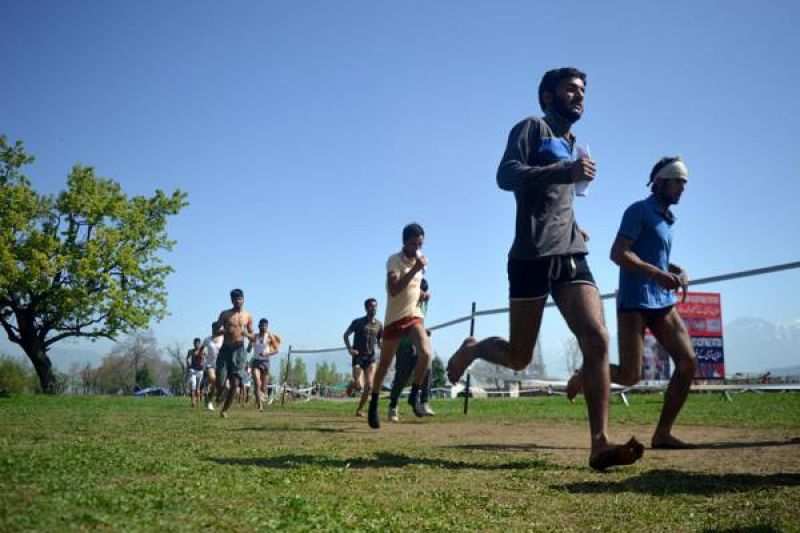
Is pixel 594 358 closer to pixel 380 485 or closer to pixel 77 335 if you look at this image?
pixel 380 485

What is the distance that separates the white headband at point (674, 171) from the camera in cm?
570

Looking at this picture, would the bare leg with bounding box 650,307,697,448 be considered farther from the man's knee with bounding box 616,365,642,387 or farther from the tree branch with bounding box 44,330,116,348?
the tree branch with bounding box 44,330,116,348

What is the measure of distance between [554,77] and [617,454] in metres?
2.65

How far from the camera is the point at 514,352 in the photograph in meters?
4.66

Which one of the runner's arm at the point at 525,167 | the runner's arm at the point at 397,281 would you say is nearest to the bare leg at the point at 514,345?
the runner's arm at the point at 525,167

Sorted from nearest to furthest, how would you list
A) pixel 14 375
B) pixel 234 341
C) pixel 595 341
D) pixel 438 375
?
1. pixel 595 341
2. pixel 234 341
3. pixel 14 375
4. pixel 438 375

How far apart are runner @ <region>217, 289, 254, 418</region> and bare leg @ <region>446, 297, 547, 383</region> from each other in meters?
6.40

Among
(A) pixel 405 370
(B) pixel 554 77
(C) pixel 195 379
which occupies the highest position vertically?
(B) pixel 554 77

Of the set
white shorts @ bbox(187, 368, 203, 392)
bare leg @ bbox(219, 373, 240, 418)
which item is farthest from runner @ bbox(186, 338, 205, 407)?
bare leg @ bbox(219, 373, 240, 418)

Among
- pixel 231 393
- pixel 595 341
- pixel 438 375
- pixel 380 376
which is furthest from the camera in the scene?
pixel 438 375

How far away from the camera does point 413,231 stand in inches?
321

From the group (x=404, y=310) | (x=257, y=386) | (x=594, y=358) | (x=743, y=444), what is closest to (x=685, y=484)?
(x=594, y=358)

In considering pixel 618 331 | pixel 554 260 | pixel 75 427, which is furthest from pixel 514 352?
pixel 75 427

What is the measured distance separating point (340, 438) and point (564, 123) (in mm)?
3735
